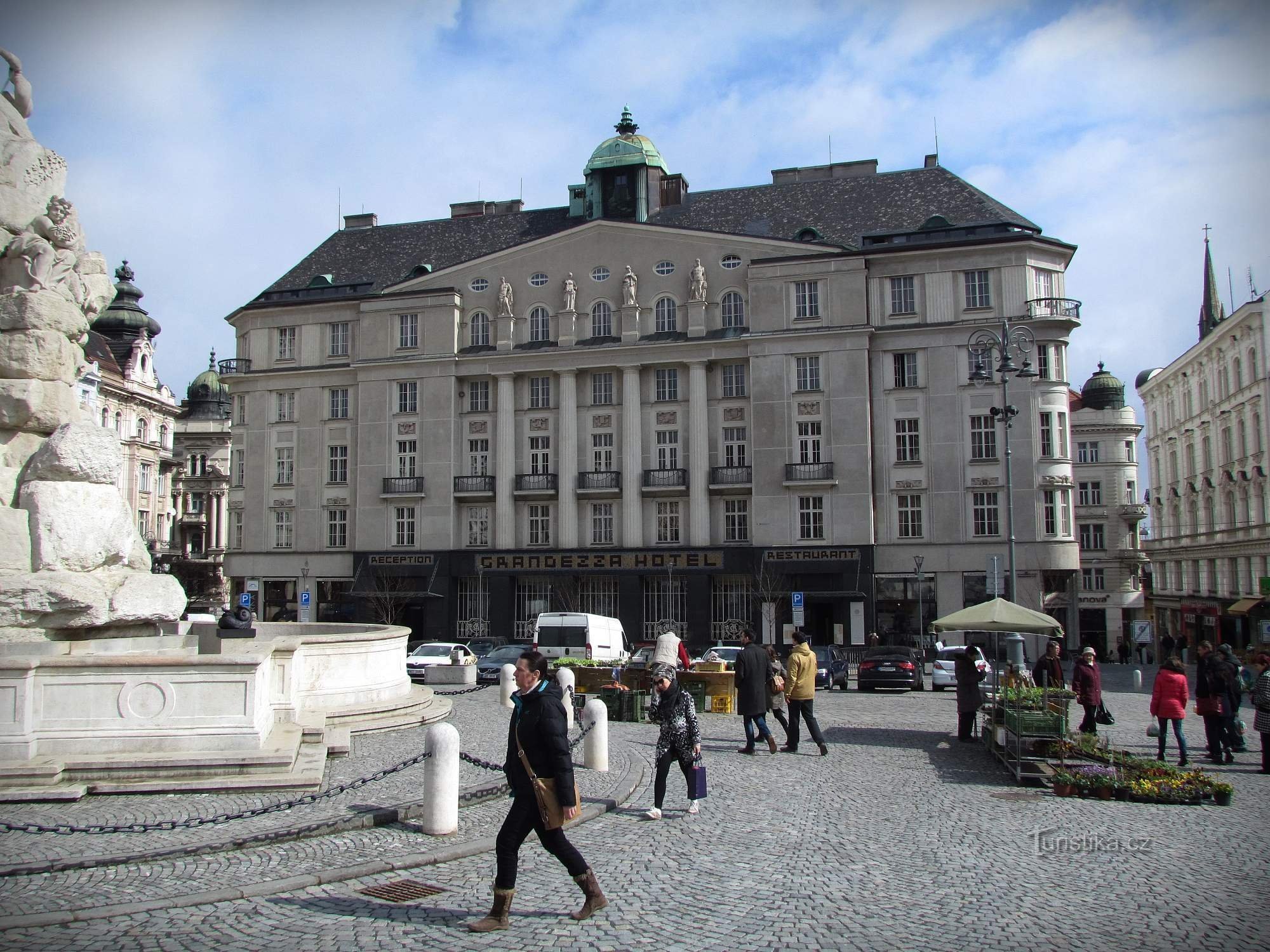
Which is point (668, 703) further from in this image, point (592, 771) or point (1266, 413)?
point (1266, 413)

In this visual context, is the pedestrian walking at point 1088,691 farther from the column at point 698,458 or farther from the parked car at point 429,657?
the column at point 698,458

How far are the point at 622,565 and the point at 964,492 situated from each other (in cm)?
1533

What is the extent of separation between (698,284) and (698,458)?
8.07 meters

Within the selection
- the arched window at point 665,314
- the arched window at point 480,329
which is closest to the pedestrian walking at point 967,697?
the arched window at point 665,314

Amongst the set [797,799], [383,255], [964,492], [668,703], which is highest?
[383,255]

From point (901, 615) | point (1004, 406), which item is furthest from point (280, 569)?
point (1004, 406)

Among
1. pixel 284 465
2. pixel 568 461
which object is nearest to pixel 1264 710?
pixel 568 461

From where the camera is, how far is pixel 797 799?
11422 millimetres

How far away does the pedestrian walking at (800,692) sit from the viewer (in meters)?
14.6

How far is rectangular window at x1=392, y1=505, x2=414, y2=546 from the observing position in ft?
167

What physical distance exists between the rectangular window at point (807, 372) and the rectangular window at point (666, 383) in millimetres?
5583

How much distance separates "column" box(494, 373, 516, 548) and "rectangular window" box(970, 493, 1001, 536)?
20.8m

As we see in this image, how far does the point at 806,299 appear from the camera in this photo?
4728cm

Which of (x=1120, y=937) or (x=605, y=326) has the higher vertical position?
(x=605, y=326)
